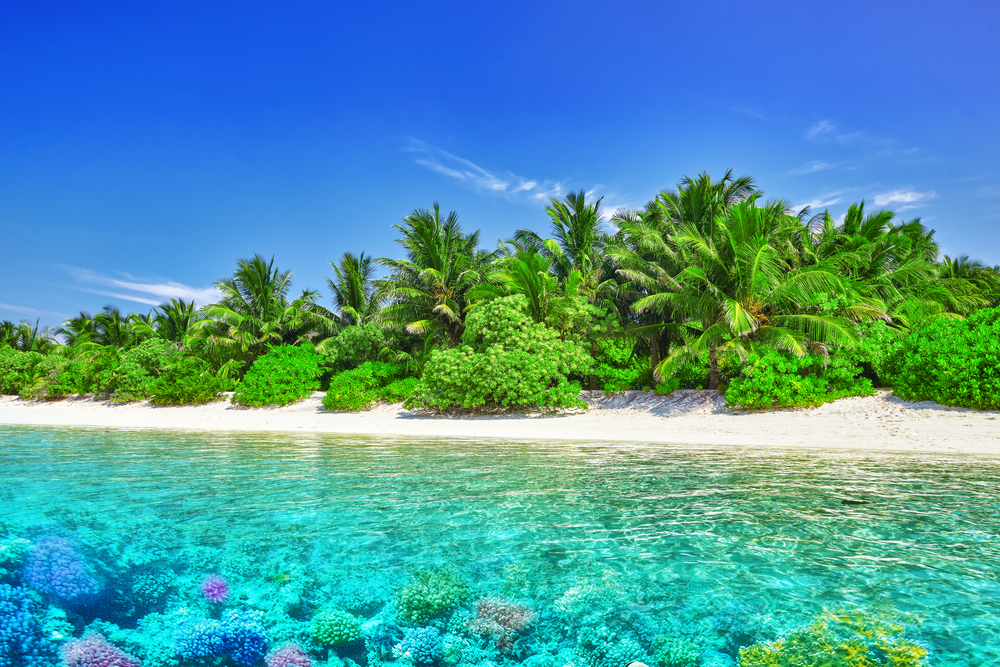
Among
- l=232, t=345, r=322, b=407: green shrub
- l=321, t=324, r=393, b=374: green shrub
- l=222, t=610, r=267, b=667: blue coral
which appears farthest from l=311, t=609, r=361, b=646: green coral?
l=321, t=324, r=393, b=374: green shrub

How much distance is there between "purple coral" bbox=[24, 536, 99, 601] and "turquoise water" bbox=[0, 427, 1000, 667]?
47mm

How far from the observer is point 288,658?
2844 mm

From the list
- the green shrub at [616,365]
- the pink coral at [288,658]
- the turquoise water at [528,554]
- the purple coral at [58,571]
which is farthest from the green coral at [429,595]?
the green shrub at [616,365]

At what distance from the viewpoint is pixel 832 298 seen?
1630 cm

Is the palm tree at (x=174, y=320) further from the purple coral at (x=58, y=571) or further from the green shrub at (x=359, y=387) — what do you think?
the purple coral at (x=58, y=571)

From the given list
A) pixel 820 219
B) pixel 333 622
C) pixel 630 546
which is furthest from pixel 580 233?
pixel 333 622

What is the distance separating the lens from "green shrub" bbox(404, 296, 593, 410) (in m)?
17.2

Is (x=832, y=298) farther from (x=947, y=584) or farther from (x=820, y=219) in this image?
(x=947, y=584)

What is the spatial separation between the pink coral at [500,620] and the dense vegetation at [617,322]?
13.6 metres

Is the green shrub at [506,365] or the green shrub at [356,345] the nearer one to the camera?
the green shrub at [506,365]

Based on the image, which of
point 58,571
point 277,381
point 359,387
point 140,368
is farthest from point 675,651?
point 140,368

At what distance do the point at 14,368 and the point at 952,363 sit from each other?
148ft

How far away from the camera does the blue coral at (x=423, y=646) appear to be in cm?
289

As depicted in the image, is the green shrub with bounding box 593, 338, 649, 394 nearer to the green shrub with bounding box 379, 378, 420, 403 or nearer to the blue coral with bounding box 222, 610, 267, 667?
the green shrub with bounding box 379, 378, 420, 403
